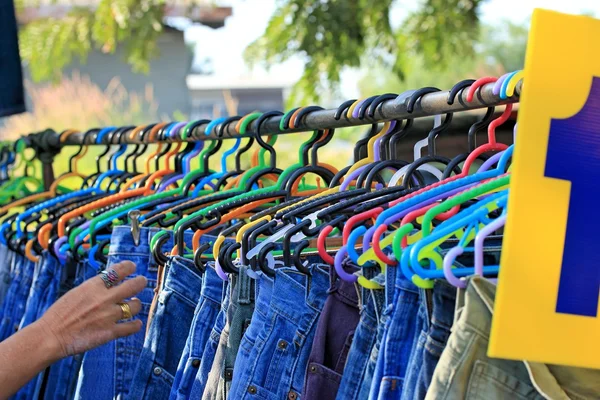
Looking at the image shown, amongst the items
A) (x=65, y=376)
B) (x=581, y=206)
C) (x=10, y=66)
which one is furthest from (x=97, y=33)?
(x=581, y=206)

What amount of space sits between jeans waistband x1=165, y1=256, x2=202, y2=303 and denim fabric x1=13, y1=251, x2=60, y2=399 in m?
0.61

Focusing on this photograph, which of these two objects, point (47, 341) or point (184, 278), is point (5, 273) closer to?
point (47, 341)

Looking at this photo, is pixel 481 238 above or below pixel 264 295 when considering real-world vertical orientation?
above

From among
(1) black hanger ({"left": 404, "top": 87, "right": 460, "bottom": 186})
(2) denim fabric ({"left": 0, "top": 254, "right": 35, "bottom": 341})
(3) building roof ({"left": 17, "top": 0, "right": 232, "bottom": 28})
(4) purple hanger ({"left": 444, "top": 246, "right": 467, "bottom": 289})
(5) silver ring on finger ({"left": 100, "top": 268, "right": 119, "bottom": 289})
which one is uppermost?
(3) building roof ({"left": 17, "top": 0, "right": 232, "bottom": 28})

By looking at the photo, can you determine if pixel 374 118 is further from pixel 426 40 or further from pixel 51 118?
pixel 51 118

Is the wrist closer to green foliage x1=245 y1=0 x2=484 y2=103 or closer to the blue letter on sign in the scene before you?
the blue letter on sign

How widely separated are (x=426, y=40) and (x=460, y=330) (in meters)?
4.16

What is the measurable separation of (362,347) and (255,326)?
0.80 ft

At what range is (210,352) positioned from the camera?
1.56 metres

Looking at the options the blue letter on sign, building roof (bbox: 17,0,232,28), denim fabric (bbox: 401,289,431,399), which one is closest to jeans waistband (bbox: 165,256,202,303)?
denim fabric (bbox: 401,289,431,399)

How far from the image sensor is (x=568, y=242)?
960 millimetres

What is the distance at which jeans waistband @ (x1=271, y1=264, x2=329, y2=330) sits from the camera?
55.3 inches

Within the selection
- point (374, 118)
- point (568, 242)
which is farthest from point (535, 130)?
point (374, 118)

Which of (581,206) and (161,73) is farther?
(161,73)
